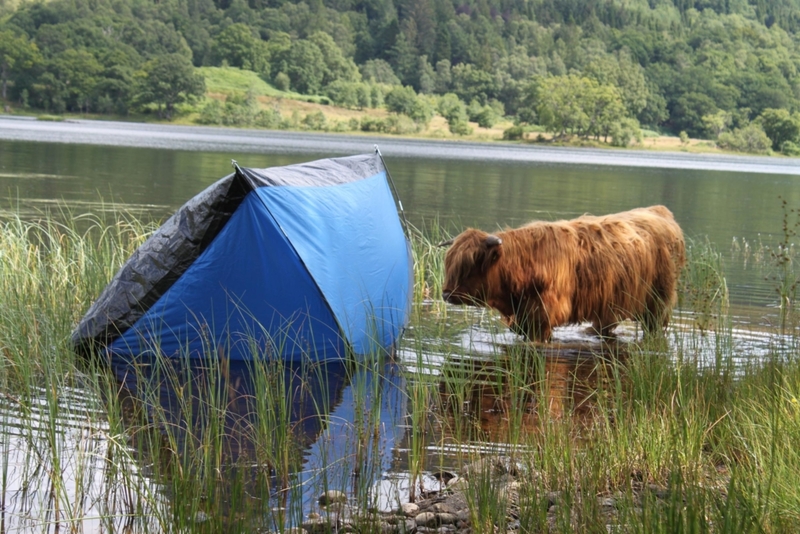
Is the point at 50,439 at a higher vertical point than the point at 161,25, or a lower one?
lower

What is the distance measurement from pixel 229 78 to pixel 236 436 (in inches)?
5072

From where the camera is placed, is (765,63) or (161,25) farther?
(765,63)

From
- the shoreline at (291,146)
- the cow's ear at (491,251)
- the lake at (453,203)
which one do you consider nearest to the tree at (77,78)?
the shoreline at (291,146)

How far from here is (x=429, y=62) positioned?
166000 mm

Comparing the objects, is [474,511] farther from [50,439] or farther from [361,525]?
[50,439]

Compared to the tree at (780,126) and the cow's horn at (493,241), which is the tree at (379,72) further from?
the cow's horn at (493,241)

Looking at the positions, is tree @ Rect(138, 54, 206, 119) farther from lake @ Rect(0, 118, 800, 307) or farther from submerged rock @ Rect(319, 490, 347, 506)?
submerged rock @ Rect(319, 490, 347, 506)

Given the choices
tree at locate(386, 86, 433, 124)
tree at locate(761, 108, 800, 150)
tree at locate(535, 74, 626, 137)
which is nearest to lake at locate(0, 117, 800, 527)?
tree at locate(386, 86, 433, 124)

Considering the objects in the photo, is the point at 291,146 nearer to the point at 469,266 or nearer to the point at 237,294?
the point at 469,266

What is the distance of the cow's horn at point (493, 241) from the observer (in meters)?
7.73

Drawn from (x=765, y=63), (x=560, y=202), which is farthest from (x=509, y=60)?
(x=560, y=202)

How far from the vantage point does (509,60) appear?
159 m

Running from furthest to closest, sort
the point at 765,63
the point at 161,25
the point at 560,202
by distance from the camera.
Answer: the point at 765,63 < the point at 161,25 < the point at 560,202

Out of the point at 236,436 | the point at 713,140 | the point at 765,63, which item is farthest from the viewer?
the point at 765,63
